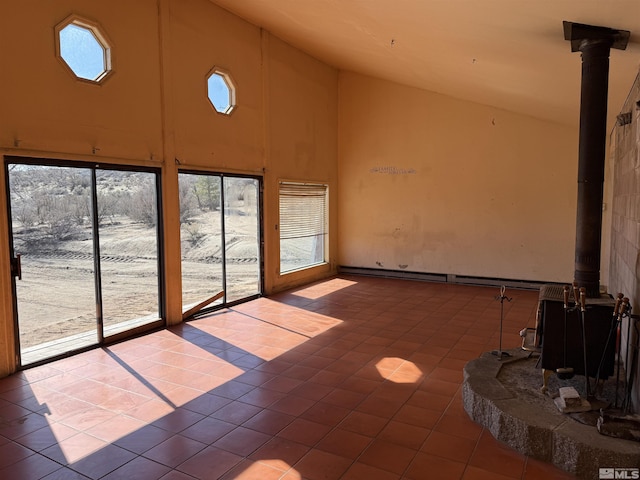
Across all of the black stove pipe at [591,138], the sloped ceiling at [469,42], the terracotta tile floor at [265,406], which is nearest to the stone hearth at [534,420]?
the terracotta tile floor at [265,406]

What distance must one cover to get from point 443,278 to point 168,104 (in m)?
5.53

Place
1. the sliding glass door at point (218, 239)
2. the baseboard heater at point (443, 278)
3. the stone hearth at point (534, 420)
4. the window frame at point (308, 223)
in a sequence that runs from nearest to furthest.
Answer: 1. the stone hearth at point (534, 420)
2. the sliding glass door at point (218, 239)
3. the window frame at point (308, 223)
4. the baseboard heater at point (443, 278)

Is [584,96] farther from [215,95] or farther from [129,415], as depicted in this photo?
[215,95]

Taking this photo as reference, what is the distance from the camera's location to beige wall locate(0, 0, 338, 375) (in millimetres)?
4066

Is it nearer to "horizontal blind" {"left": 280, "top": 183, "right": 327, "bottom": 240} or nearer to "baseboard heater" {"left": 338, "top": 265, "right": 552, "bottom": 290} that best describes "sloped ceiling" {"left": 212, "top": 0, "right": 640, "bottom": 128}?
"horizontal blind" {"left": 280, "top": 183, "right": 327, "bottom": 240}

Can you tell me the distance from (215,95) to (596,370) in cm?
532

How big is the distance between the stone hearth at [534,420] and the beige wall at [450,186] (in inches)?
175

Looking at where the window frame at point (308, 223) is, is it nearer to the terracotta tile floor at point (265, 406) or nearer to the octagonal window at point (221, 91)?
the octagonal window at point (221, 91)

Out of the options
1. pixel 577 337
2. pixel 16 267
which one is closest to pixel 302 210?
pixel 16 267

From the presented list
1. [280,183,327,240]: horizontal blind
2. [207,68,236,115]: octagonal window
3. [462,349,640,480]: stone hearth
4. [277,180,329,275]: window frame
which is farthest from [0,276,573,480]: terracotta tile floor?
[207,68,236,115]: octagonal window

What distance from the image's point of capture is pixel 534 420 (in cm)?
283

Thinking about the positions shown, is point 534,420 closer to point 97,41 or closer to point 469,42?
point 469,42

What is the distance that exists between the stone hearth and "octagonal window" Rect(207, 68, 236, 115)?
4.62 m

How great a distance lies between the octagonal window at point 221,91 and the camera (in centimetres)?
615
